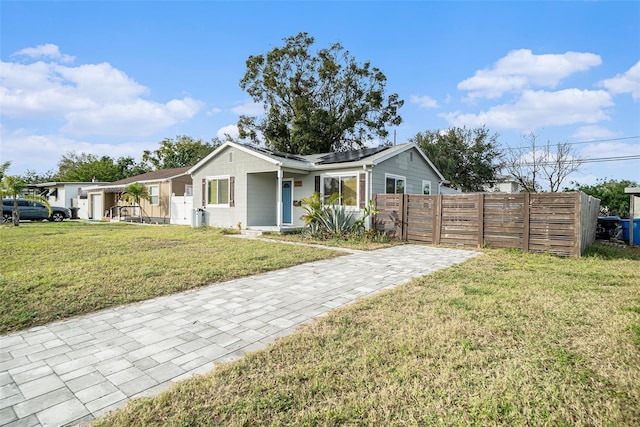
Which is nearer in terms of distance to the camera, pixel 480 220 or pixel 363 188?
pixel 480 220

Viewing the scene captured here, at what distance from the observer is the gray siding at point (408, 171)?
1251 centimetres

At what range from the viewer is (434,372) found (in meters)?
2.55

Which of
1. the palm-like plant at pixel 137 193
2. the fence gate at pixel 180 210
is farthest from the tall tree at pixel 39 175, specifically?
the fence gate at pixel 180 210

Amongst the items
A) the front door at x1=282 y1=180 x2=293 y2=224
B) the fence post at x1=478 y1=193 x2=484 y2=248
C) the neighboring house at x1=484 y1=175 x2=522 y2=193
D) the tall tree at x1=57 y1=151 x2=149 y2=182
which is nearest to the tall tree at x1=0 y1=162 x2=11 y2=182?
the front door at x1=282 y1=180 x2=293 y2=224

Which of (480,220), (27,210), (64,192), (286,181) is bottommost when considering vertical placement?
(27,210)

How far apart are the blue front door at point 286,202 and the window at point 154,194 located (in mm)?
11247

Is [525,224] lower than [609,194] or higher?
lower

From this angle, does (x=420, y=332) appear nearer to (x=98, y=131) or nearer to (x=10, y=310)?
(x=10, y=310)

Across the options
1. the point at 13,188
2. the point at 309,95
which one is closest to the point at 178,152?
the point at 309,95

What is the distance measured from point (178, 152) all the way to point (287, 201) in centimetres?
3047

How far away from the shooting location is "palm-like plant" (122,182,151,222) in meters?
21.3

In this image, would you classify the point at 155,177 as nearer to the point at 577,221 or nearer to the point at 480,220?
the point at 480,220

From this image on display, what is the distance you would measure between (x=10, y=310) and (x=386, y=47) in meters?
16.0

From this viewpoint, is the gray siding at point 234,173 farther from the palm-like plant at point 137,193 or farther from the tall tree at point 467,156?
the tall tree at point 467,156
